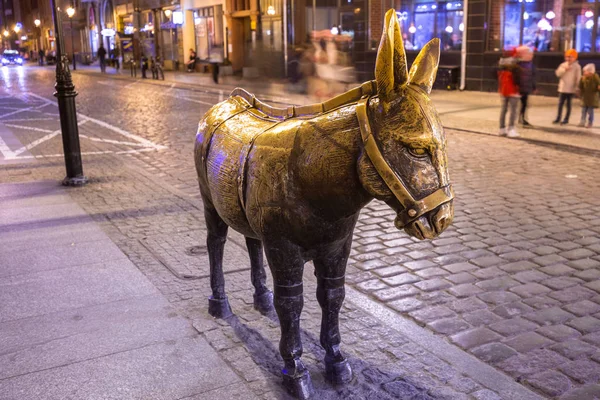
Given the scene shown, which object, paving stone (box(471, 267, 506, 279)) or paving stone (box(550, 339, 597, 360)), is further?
paving stone (box(471, 267, 506, 279))

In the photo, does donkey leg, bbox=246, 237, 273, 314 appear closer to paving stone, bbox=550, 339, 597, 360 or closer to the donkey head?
the donkey head

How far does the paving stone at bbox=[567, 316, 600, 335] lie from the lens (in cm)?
459

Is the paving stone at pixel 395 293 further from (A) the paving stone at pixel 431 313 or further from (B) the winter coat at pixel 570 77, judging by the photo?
(B) the winter coat at pixel 570 77

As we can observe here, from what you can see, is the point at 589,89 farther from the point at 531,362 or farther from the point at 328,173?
the point at 328,173

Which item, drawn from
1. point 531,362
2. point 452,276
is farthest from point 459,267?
point 531,362

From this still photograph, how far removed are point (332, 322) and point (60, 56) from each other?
708cm

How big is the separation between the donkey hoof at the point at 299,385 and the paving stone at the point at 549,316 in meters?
2.07

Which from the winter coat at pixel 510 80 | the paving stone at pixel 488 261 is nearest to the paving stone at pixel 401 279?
the paving stone at pixel 488 261

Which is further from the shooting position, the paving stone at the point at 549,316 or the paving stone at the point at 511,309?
the paving stone at the point at 511,309

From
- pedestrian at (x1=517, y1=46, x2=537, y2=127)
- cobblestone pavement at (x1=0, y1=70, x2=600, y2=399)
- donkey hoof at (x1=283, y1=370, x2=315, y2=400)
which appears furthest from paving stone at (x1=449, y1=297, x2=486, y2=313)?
pedestrian at (x1=517, y1=46, x2=537, y2=127)

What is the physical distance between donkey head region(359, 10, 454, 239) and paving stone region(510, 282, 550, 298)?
2725 mm

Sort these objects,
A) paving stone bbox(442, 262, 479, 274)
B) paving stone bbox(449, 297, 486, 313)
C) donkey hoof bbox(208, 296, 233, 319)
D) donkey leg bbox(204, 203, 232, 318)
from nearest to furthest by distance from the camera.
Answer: donkey leg bbox(204, 203, 232, 318)
donkey hoof bbox(208, 296, 233, 319)
paving stone bbox(449, 297, 486, 313)
paving stone bbox(442, 262, 479, 274)

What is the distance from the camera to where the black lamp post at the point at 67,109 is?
358 inches

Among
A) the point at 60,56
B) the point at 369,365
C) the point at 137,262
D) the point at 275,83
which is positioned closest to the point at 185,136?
the point at 60,56
